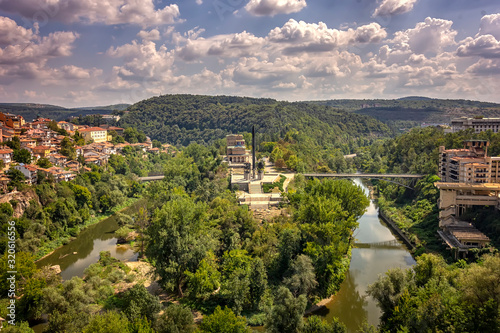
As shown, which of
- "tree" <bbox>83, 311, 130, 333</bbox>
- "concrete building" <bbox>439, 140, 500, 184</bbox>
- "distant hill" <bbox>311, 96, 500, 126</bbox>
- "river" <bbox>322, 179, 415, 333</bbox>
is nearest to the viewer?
"tree" <bbox>83, 311, 130, 333</bbox>

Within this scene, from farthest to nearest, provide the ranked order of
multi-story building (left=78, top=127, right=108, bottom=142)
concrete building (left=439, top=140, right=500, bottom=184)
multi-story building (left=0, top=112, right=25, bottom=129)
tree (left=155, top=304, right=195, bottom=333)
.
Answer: multi-story building (left=78, top=127, right=108, bottom=142), multi-story building (left=0, top=112, right=25, bottom=129), concrete building (left=439, top=140, right=500, bottom=184), tree (left=155, top=304, right=195, bottom=333)

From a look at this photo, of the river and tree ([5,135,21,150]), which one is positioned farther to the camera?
tree ([5,135,21,150])

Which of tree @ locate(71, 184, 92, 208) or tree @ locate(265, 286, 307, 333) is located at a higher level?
tree @ locate(71, 184, 92, 208)

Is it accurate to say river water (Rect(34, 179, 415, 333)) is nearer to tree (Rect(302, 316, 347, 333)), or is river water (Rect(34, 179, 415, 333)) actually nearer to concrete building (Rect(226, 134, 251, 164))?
tree (Rect(302, 316, 347, 333))

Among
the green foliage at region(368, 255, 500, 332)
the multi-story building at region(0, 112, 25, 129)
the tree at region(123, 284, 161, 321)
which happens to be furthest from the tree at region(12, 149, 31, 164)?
the green foliage at region(368, 255, 500, 332)

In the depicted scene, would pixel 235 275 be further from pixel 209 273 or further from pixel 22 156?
pixel 22 156

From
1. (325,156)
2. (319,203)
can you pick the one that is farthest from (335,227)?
(325,156)
